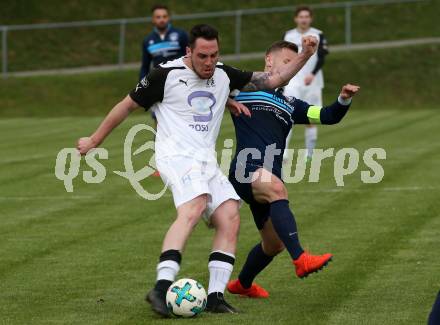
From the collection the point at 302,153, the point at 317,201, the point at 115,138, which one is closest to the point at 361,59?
the point at 115,138

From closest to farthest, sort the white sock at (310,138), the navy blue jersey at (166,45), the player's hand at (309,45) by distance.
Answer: the player's hand at (309,45), the navy blue jersey at (166,45), the white sock at (310,138)

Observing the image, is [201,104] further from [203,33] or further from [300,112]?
[300,112]

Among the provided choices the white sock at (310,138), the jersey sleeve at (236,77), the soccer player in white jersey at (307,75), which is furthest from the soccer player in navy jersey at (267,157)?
the white sock at (310,138)

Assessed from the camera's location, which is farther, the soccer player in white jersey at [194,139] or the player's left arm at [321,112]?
the player's left arm at [321,112]

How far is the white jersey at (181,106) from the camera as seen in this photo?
888 cm

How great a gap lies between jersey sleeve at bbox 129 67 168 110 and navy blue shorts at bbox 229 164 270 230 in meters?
0.90

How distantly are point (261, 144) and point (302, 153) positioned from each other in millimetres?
11321

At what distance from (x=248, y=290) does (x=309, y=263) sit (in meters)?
1.08

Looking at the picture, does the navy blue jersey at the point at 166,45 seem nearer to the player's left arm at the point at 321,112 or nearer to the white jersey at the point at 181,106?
the player's left arm at the point at 321,112

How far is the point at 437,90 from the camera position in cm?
3500

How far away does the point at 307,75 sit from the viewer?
20.5 metres

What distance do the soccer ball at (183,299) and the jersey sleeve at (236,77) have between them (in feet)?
5.09

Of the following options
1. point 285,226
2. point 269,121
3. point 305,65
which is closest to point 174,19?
point 305,65

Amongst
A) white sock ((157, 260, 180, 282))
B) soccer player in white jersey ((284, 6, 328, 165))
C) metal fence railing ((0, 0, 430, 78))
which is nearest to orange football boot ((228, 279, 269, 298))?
white sock ((157, 260, 180, 282))
